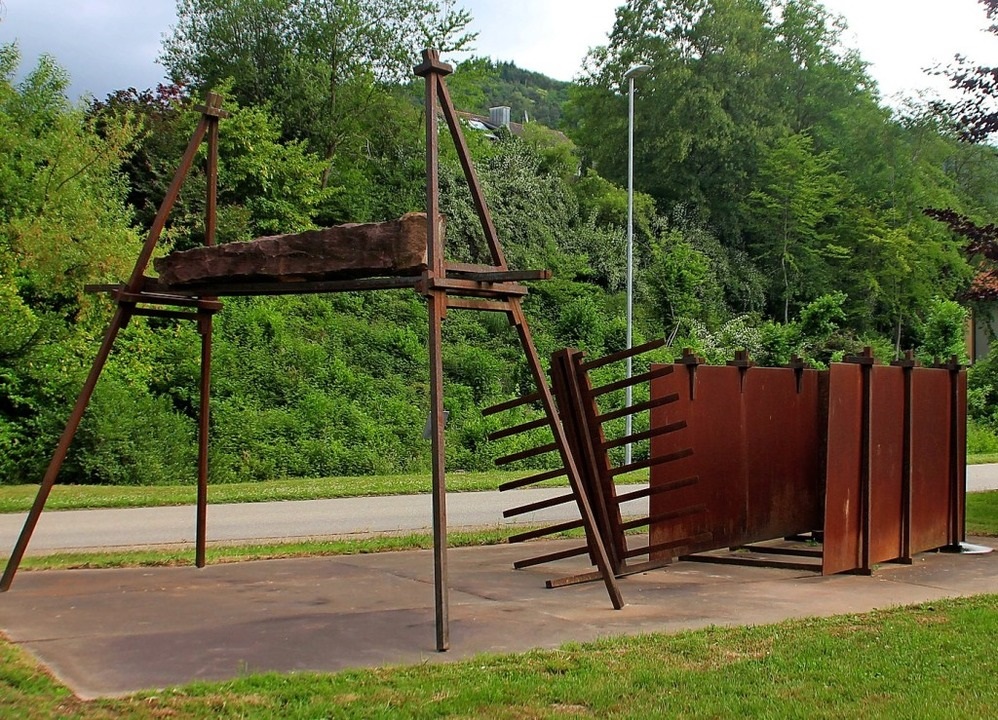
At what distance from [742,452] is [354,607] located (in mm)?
4189

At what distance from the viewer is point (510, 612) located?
7.43 metres

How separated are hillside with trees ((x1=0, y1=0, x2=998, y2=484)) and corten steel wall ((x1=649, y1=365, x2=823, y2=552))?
4980 mm

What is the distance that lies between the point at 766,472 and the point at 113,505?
32.8 feet

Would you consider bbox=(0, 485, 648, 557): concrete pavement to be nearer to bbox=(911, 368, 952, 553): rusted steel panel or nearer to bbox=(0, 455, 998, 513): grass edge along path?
bbox=(0, 455, 998, 513): grass edge along path

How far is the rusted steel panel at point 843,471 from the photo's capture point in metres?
9.17

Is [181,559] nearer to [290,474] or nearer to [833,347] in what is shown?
[290,474]

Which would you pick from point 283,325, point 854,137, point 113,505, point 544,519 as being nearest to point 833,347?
point 854,137

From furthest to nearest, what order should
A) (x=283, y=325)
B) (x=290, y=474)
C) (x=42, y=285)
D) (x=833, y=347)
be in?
(x=833, y=347)
(x=283, y=325)
(x=290, y=474)
(x=42, y=285)

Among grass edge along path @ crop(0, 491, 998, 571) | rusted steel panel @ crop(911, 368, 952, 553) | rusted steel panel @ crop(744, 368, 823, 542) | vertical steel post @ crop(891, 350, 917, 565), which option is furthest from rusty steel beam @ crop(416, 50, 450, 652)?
rusted steel panel @ crop(911, 368, 952, 553)

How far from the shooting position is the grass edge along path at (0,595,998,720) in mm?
4875

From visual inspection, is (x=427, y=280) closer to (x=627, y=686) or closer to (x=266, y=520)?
(x=627, y=686)

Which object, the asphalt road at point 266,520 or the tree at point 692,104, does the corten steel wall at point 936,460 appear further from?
the tree at point 692,104

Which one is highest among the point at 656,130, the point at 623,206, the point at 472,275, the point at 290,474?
the point at 656,130

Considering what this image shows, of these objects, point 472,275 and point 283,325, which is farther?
point 283,325
